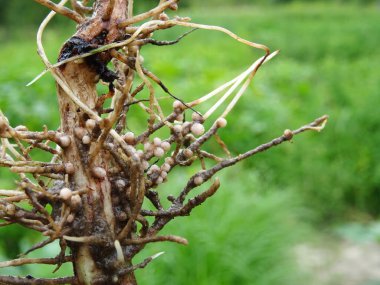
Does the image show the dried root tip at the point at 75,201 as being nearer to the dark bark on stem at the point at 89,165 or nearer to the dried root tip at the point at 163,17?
the dark bark on stem at the point at 89,165

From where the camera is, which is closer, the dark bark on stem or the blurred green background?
the dark bark on stem

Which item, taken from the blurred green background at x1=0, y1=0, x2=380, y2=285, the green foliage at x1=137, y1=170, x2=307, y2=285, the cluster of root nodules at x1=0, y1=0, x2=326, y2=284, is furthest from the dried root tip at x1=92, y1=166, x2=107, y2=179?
the green foliage at x1=137, y1=170, x2=307, y2=285

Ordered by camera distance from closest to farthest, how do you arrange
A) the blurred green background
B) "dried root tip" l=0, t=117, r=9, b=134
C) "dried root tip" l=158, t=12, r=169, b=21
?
"dried root tip" l=0, t=117, r=9, b=134, "dried root tip" l=158, t=12, r=169, b=21, the blurred green background

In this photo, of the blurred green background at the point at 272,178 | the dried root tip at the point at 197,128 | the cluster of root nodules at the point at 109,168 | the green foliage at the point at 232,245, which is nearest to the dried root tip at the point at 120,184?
the cluster of root nodules at the point at 109,168

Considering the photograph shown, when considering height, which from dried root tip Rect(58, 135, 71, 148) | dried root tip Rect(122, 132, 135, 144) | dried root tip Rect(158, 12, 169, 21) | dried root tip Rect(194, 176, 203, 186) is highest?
dried root tip Rect(158, 12, 169, 21)

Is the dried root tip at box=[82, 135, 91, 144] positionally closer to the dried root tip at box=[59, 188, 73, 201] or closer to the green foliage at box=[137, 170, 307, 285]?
the dried root tip at box=[59, 188, 73, 201]

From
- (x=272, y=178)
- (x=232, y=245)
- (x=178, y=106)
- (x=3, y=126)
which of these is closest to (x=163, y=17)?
(x=178, y=106)

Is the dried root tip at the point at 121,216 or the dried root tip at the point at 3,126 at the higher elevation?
the dried root tip at the point at 3,126

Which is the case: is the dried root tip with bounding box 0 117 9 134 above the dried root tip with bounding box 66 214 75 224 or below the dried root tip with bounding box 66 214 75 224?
above

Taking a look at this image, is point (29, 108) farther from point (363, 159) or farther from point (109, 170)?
point (109, 170)
